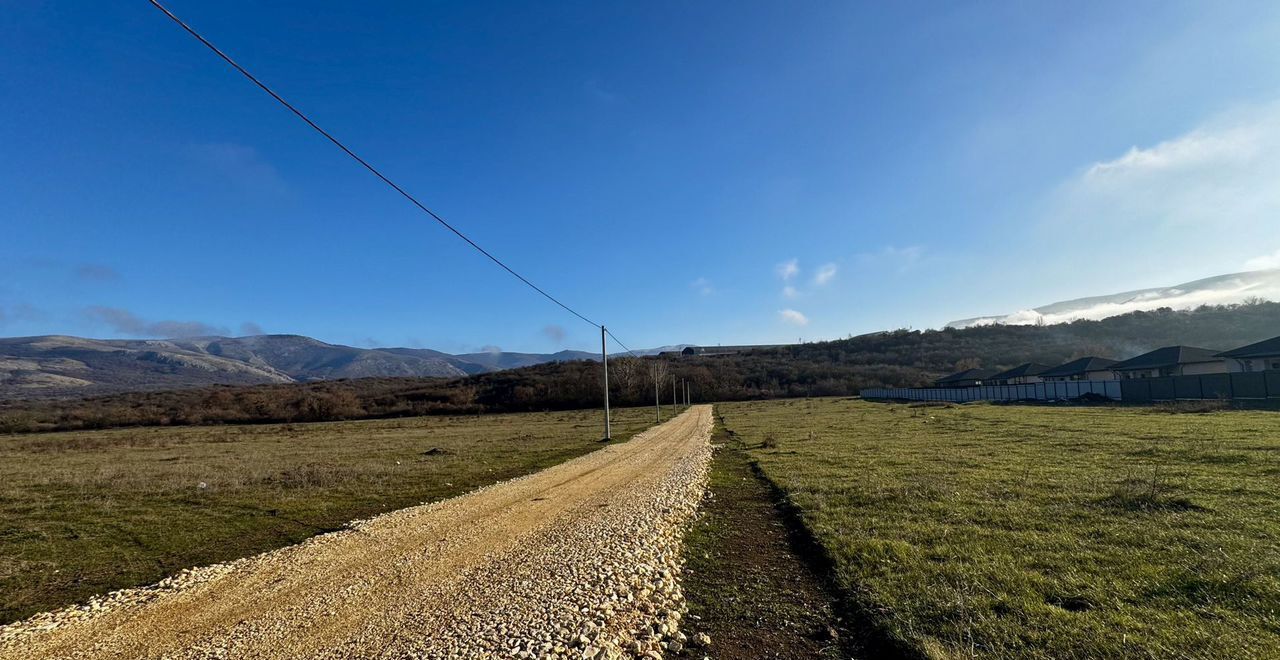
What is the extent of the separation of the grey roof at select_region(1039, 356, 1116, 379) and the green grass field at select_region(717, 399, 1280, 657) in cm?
6211

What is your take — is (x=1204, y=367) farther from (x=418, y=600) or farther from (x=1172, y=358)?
(x=418, y=600)

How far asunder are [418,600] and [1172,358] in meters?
79.0

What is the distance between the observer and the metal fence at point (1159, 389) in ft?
122

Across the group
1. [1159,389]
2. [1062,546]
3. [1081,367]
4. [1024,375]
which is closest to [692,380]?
[1024,375]

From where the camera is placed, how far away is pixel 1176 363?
2201 inches

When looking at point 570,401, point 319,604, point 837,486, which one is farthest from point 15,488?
point 570,401

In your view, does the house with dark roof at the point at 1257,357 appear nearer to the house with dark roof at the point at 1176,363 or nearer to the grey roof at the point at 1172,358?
the house with dark roof at the point at 1176,363

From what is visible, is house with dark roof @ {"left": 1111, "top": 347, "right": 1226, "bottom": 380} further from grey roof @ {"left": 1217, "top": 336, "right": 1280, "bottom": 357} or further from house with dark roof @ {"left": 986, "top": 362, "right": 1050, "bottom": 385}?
house with dark roof @ {"left": 986, "top": 362, "right": 1050, "bottom": 385}

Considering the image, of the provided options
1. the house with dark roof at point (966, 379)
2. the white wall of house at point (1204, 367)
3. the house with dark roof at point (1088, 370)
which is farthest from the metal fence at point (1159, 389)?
the house with dark roof at point (966, 379)

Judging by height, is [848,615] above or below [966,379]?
above

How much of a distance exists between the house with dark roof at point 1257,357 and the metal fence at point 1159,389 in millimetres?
11619

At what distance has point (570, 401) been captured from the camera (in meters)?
112

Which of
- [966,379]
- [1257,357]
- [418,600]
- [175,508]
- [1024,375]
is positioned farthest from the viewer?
[966,379]

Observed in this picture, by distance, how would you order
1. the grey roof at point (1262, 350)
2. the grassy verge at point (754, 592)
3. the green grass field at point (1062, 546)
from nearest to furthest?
the green grass field at point (1062, 546), the grassy verge at point (754, 592), the grey roof at point (1262, 350)
